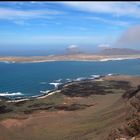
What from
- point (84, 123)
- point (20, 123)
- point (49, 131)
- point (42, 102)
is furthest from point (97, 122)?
point (42, 102)

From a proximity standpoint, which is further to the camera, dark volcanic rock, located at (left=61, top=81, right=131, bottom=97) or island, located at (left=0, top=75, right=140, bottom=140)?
dark volcanic rock, located at (left=61, top=81, right=131, bottom=97)

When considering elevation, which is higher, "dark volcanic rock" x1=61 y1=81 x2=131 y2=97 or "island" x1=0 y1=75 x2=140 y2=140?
"island" x1=0 y1=75 x2=140 y2=140

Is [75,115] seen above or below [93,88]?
above

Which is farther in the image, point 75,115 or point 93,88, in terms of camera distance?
point 93,88

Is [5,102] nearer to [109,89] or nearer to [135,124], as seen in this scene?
[109,89]

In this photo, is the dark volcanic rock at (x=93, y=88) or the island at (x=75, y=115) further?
the dark volcanic rock at (x=93, y=88)

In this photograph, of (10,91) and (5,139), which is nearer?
(5,139)

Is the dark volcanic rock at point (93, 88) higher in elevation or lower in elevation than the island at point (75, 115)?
lower

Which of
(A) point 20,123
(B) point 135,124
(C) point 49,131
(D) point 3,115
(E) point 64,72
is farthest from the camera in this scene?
(E) point 64,72
